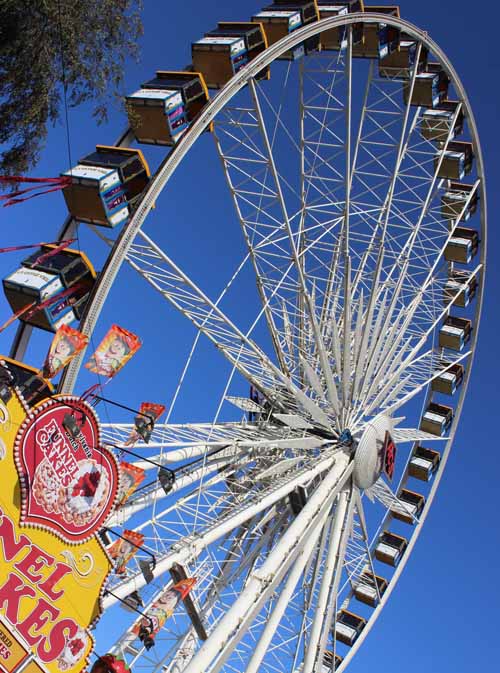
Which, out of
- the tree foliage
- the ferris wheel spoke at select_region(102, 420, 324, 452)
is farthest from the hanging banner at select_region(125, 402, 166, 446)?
the tree foliage

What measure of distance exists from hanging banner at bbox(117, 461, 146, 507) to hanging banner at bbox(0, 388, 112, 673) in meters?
0.83

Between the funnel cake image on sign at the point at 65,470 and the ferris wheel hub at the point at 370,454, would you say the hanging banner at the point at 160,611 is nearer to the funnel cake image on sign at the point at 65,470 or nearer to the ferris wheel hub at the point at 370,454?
the funnel cake image on sign at the point at 65,470

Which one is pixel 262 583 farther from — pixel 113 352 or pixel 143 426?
pixel 113 352

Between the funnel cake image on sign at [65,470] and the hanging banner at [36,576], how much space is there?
2 cm

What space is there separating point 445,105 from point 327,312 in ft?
27.8

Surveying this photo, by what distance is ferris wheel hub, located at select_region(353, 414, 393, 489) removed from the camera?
53.0ft

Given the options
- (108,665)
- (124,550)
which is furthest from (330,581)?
(108,665)

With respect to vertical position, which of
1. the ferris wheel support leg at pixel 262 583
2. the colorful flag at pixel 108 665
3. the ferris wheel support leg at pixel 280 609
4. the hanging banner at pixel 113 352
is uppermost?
the hanging banner at pixel 113 352

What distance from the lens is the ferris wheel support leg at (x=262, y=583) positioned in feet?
33.6

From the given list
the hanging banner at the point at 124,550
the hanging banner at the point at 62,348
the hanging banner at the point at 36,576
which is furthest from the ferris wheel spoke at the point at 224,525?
the hanging banner at the point at 62,348

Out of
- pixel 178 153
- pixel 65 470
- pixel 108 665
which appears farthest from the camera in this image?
pixel 178 153

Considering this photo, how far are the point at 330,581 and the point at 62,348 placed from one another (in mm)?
8386

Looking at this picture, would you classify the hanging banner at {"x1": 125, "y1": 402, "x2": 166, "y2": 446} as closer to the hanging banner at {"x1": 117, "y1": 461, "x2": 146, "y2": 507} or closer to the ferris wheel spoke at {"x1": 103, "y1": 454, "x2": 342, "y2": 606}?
the hanging banner at {"x1": 117, "y1": 461, "x2": 146, "y2": 507}

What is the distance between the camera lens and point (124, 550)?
10.9 m
